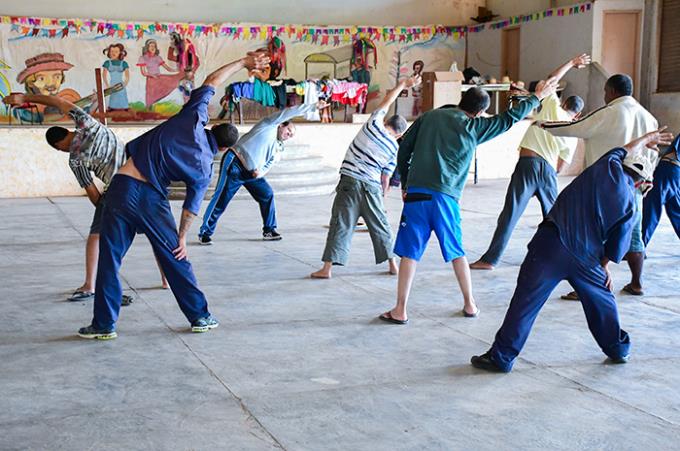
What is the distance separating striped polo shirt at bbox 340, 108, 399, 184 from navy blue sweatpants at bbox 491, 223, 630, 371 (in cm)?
269

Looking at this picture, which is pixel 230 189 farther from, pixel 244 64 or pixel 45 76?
pixel 45 76

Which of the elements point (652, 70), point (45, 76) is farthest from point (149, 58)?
point (652, 70)

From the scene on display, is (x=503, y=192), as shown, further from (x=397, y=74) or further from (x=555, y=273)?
(x=555, y=273)

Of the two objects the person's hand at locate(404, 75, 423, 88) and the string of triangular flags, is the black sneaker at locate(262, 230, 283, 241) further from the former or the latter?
the string of triangular flags

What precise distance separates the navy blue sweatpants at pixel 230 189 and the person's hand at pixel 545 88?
4.30 meters

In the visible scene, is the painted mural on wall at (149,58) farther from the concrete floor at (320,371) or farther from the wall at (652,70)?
the concrete floor at (320,371)

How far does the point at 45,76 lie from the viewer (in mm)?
19062

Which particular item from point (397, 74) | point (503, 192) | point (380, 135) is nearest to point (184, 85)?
point (397, 74)

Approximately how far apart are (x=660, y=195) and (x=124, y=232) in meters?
4.79

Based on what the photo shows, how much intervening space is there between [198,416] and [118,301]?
1.55 meters

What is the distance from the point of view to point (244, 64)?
217 inches

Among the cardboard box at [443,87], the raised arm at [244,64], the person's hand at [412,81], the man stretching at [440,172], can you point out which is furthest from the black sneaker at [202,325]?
the cardboard box at [443,87]

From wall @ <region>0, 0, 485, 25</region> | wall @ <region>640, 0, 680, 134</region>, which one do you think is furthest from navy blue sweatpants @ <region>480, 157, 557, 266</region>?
wall @ <region>0, 0, 485, 25</region>

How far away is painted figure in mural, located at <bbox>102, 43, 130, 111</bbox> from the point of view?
19.5 metres
